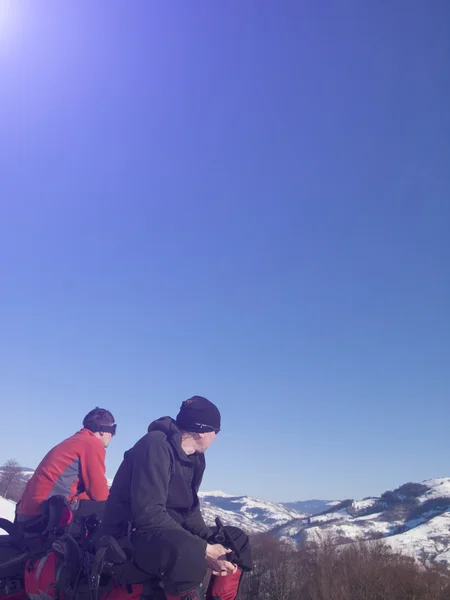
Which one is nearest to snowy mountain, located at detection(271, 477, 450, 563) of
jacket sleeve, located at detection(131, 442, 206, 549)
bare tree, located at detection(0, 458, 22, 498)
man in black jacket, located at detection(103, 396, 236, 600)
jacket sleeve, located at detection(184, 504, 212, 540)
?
bare tree, located at detection(0, 458, 22, 498)

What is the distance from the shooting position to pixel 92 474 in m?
4.96

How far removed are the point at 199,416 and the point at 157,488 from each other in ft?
2.56

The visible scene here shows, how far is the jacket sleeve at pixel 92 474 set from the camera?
4941 millimetres

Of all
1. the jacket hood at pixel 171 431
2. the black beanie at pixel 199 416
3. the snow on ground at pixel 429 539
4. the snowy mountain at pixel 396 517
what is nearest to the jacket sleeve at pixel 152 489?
the jacket hood at pixel 171 431

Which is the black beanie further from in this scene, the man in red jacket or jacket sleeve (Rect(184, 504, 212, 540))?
the man in red jacket

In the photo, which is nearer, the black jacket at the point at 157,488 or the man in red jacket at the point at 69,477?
the black jacket at the point at 157,488

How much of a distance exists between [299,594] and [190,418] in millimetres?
52384

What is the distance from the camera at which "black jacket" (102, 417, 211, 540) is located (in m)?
3.37

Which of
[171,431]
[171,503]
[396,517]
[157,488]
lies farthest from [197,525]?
[396,517]

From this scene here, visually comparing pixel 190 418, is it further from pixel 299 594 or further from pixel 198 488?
pixel 299 594

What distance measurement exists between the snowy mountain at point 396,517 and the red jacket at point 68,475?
290 ft

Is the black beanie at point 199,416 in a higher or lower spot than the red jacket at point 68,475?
higher

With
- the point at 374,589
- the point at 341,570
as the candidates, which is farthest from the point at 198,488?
the point at 341,570

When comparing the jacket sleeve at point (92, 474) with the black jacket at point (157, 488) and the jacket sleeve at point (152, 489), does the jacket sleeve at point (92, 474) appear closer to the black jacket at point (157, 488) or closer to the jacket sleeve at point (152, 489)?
the black jacket at point (157, 488)
